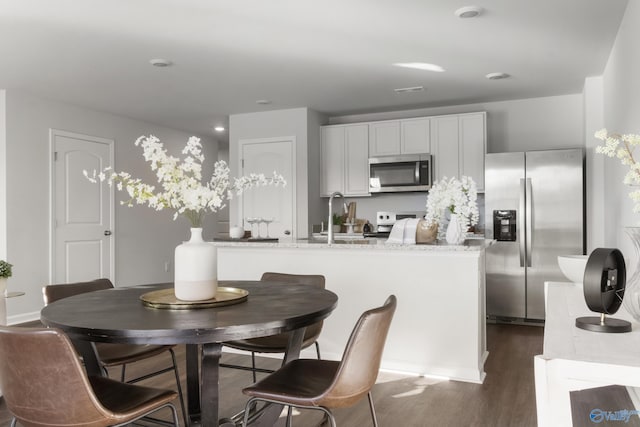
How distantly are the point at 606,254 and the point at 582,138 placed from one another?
441 cm

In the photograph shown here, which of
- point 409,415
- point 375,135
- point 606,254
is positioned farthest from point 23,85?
point 606,254

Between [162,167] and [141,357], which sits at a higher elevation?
[162,167]

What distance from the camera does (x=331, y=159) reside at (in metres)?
6.16

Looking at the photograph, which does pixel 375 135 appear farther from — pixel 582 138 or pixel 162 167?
pixel 162 167

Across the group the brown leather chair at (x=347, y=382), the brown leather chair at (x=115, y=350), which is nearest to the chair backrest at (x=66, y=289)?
the brown leather chair at (x=115, y=350)

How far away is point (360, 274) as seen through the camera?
11.8 ft

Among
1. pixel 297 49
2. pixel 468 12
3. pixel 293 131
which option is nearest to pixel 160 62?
pixel 297 49

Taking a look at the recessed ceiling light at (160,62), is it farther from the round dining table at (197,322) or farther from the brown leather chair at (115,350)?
the round dining table at (197,322)

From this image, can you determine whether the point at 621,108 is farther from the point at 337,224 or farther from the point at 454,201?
the point at 337,224

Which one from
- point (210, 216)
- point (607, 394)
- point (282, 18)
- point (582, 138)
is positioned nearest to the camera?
point (607, 394)

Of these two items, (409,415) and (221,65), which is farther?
(221,65)

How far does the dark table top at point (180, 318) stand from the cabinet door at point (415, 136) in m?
3.75

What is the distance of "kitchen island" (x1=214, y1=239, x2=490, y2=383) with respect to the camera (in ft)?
10.8

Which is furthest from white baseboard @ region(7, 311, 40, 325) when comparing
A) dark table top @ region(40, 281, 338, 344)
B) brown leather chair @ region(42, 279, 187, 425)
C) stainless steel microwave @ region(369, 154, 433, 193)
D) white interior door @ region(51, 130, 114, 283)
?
stainless steel microwave @ region(369, 154, 433, 193)
